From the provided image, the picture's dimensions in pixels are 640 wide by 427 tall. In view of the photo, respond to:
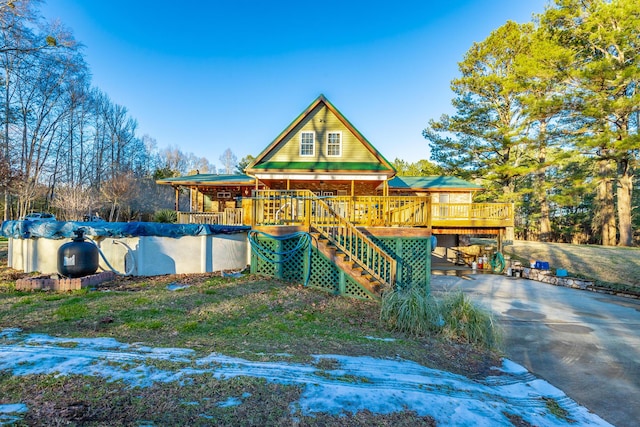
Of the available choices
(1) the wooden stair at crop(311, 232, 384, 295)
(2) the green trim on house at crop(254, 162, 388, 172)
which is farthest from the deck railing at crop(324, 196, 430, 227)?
(2) the green trim on house at crop(254, 162, 388, 172)

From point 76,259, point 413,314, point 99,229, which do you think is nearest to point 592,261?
point 413,314

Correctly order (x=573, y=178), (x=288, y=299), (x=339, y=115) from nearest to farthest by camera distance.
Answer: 1. (x=288, y=299)
2. (x=339, y=115)
3. (x=573, y=178)

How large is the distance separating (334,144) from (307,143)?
1305 mm

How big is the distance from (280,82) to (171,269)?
19050 millimetres

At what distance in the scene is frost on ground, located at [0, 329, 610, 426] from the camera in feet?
9.62

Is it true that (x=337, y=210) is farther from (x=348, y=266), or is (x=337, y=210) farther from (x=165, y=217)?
(x=165, y=217)

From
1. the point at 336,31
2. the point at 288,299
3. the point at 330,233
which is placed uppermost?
the point at 336,31

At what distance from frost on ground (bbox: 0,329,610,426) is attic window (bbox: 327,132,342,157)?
11868mm

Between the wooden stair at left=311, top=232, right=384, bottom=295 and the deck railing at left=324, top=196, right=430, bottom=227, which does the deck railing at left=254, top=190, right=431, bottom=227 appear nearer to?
the deck railing at left=324, top=196, right=430, bottom=227

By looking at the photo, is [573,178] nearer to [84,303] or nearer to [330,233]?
[330,233]

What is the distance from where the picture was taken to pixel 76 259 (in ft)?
24.1

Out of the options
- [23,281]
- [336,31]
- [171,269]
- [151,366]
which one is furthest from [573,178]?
[23,281]

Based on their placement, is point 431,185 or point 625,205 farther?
point 625,205

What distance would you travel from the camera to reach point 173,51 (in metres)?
22.3
